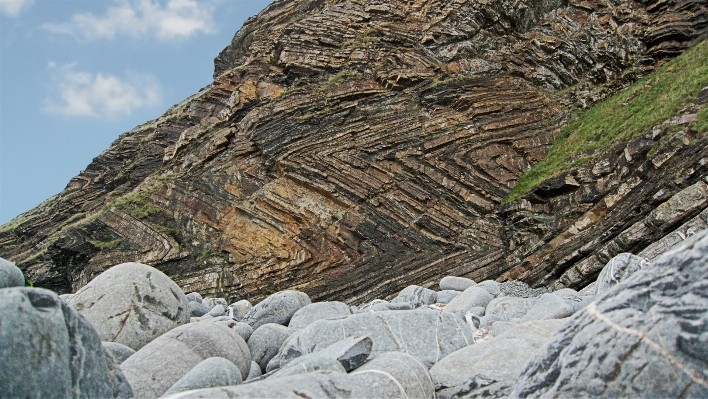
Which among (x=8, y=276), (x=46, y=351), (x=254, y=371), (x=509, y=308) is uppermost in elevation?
(x=8, y=276)

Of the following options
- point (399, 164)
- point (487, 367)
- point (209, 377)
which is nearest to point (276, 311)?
point (209, 377)

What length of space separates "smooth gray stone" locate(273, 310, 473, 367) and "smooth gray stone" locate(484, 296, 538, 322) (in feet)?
7.89

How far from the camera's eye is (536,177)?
1828cm

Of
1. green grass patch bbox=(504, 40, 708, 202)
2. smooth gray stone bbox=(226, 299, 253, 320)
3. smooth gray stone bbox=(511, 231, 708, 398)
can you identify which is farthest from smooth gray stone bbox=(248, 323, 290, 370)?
green grass patch bbox=(504, 40, 708, 202)

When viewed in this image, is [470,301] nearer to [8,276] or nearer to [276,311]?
[276,311]

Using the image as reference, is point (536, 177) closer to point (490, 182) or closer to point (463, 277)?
point (490, 182)

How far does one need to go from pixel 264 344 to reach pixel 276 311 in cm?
240

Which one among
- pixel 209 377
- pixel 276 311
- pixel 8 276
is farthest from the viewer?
pixel 276 311

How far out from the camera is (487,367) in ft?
15.3

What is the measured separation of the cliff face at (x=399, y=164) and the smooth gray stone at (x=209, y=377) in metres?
11.4

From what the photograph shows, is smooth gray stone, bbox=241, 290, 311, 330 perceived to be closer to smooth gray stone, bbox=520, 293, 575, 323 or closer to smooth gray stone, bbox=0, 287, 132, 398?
smooth gray stone, bbox=520, 293, 575, 323

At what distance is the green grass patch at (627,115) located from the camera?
15.5m

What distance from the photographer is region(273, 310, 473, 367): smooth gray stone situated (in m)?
5.90

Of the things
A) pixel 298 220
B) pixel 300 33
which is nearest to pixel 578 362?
pixel 298 220
